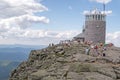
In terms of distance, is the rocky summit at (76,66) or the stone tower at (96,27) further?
the stone tower at (96,27)

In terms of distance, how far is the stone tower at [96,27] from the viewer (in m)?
95.3

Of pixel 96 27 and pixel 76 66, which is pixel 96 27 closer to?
pixel 96 27

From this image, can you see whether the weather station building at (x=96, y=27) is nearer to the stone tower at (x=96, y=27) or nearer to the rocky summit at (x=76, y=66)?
the stone tower at (x=96, y=27)

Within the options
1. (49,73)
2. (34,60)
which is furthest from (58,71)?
(34,60)

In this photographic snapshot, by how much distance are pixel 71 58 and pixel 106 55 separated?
24.5 feet

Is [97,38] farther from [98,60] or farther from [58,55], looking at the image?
[98,60]

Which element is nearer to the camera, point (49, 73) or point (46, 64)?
point (49, 73)

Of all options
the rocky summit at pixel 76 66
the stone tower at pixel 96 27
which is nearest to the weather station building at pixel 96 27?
the stone tower at pixel 96 27

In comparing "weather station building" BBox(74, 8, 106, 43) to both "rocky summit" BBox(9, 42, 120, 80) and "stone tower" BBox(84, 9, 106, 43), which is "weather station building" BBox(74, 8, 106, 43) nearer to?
"stone tower" BBox(84, 9, 106, 43)

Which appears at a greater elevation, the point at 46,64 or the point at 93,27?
the point at 93,27

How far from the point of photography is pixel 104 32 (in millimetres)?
95812

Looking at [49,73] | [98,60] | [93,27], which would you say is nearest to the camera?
[49,73]

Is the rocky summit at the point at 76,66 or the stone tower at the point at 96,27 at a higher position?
the stone tower at the point at 96,27

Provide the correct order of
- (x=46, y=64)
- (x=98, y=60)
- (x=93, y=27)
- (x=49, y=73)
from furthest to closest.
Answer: (x=93, y=27), (x=46, y=64), (x=98, y=60), (x=49, y=73)
